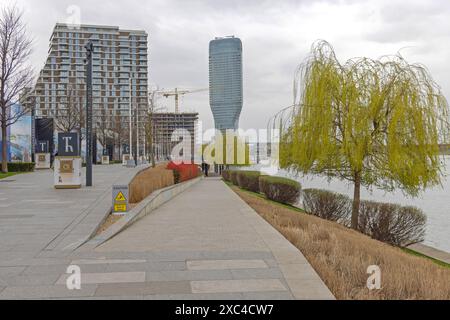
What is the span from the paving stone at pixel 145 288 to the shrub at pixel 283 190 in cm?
1914

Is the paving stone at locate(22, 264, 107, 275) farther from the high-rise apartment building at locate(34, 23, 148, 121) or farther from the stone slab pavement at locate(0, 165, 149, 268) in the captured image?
the high-rise apartment building at locate(34, 23, 148, 121)

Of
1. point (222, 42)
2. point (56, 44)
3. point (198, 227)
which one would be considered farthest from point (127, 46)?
point (198, 227)

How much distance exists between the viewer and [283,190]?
2381cm

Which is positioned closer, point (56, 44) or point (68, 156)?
point (68, 156)

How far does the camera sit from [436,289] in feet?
15.5

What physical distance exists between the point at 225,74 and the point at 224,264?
455 feet

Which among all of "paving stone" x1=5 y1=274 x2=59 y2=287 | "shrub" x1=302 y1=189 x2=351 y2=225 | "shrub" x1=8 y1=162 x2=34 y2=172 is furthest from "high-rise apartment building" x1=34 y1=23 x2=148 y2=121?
"paving stone" x1=5 y1=274 x2=59 y2=287

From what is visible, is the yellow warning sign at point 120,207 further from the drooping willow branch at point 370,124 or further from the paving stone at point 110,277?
the drooping willow branch at point 370,124

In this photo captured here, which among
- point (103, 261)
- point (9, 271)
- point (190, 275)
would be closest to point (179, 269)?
point (190, 275)

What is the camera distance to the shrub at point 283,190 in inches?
931

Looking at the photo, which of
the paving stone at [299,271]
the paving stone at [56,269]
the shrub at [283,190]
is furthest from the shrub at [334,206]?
the paving stone at [56,269]
